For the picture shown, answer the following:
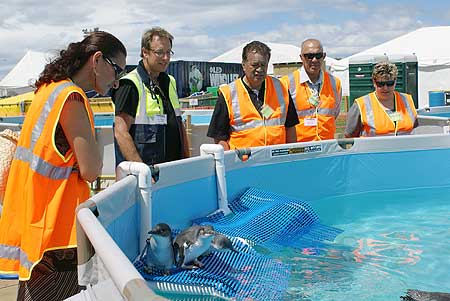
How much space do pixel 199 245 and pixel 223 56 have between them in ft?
106

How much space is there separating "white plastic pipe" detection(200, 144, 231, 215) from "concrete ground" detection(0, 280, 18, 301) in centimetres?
151

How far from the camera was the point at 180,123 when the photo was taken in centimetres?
408

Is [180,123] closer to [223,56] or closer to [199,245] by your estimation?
[199,245]

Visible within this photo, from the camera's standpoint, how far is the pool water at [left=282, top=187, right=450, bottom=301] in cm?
333

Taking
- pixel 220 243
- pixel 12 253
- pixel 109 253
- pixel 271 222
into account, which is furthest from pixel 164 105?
pixel 109 253

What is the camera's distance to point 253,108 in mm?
4617

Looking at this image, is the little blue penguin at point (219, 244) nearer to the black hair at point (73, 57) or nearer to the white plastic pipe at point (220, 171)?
the white plastic pipe at point (220, 171)

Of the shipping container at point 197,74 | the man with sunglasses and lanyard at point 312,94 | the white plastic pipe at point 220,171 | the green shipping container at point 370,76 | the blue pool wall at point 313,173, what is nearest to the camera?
the blue pool wall at point 313,173

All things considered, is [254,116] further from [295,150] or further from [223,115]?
[295,150]

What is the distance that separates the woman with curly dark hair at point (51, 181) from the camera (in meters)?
2.26

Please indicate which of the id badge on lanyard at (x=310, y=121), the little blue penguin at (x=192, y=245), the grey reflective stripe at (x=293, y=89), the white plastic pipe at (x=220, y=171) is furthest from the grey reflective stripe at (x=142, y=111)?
the id badge on lanyard at (x=310, y=121)

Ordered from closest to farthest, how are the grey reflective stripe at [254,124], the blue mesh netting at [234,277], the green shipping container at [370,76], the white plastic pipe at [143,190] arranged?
the blue mesh netting at [234,277]
the white plastic pipe at [143,190]
the grey reflective stripe at [254,124]
the green shipping container at [370,76]

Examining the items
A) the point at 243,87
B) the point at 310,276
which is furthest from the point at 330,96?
the point at 310,276

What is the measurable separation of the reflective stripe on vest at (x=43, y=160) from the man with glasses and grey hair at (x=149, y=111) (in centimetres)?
137
